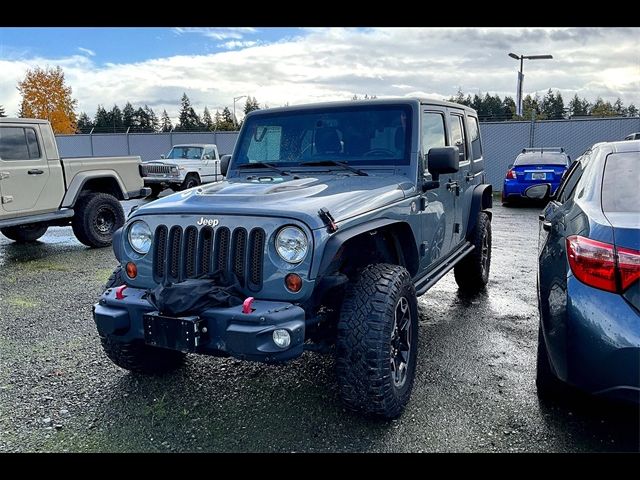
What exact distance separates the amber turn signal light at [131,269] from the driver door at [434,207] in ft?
6.68

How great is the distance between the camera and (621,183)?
2.72 metres

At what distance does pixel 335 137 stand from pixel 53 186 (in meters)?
6.09

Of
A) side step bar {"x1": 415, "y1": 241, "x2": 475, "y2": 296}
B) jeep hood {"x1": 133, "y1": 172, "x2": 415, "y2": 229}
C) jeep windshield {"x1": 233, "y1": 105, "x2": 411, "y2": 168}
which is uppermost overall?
jeep windshield {"x1": 233, "y1": 105, "x2": 411, "y2": 168}

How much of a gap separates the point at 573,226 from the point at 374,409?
1.46 metres

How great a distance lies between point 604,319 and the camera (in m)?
2.28

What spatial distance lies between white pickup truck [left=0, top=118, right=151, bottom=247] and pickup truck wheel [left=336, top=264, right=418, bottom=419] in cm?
694

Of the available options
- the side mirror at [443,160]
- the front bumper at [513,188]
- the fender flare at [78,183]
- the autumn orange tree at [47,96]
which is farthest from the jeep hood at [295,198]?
the autumn orange tree at [47,96]

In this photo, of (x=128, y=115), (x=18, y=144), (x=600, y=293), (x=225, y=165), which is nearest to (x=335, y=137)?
(x=225, y=165)

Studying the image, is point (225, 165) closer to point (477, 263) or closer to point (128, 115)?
point (477, 263)

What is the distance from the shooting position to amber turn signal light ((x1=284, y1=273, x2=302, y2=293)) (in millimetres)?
2803

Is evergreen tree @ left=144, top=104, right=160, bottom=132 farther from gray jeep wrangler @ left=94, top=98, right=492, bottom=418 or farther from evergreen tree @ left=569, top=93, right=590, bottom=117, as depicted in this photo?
gray jeep wrangler @ left=94, top=98, right=492, bottom=418

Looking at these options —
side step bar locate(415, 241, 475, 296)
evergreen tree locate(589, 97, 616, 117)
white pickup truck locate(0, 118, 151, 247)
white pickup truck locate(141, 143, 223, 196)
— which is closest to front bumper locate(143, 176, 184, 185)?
white pickup truck locate(141, 143, 223, 196)

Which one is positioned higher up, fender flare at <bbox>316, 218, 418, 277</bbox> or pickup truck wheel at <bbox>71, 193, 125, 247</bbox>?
fender flare at <bbox>316, 218, 418, 277</bbox>

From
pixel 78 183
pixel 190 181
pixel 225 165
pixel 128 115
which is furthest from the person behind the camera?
pixel 128 115
